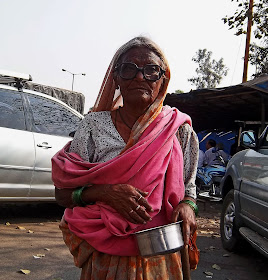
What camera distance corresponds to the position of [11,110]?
5.15 metres

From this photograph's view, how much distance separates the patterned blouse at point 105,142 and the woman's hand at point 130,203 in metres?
0.18

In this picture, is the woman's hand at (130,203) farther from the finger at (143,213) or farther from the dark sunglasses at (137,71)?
the dark sunglasses at (137,71)

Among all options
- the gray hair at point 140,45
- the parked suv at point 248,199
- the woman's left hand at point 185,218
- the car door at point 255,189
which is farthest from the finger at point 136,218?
the car door at point 255,189

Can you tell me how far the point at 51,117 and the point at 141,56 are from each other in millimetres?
4165

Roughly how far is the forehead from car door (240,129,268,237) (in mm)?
2723

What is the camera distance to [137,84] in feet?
5.39

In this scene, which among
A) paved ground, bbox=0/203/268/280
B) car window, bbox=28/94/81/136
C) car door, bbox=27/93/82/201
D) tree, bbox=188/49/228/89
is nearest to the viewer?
paved ground, bbox=0/203/268/280

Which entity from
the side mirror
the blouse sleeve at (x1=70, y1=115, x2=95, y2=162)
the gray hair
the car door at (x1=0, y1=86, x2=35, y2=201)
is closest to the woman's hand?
the blouse sleeve at (x1=70, y1=115, x2=95, y2=162)

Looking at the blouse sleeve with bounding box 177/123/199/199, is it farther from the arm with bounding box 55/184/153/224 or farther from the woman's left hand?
the arm with bounding box 55/184/153/224

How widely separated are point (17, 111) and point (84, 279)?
4032 millimetres

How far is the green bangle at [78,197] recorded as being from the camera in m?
1.58

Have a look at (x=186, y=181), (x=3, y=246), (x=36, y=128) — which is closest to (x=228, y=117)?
(x=36, y=128)

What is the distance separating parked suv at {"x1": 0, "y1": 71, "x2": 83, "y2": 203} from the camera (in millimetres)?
4965

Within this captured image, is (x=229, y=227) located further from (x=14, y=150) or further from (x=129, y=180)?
(x=129, y=180)
